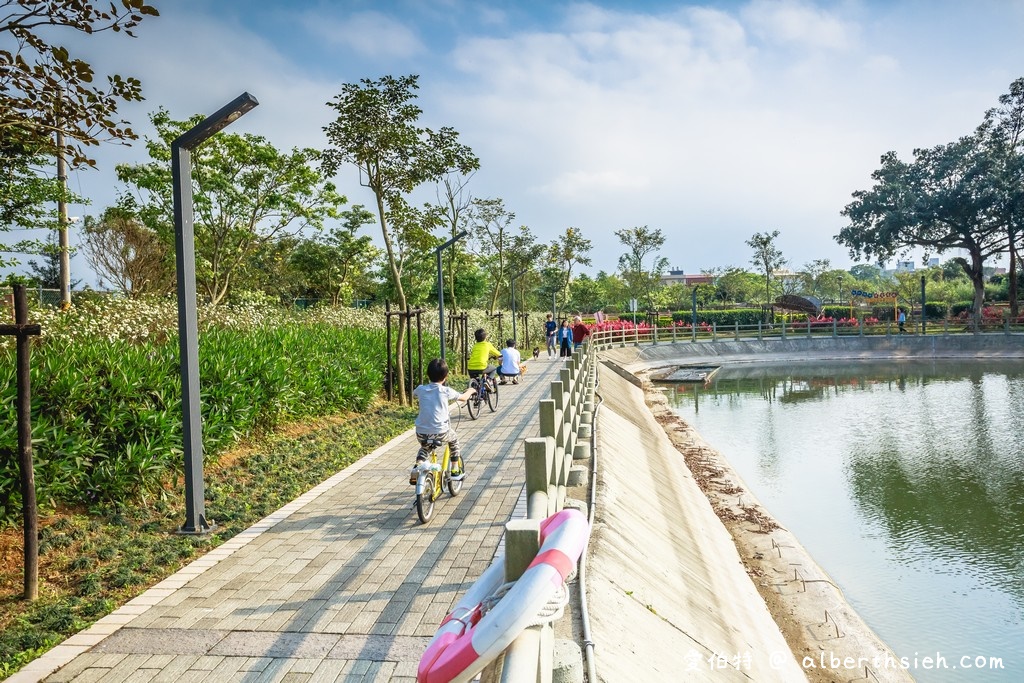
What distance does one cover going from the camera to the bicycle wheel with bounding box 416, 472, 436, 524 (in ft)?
21.2

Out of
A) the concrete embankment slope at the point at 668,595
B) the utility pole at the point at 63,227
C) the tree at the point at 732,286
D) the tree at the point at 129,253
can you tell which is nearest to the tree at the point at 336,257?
the tree at the point at 129,253

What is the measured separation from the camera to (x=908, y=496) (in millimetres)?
12312

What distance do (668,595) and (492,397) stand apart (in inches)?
343

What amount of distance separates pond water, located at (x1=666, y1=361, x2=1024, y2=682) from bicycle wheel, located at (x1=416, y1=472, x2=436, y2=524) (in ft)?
15.8

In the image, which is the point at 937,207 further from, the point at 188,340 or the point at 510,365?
the point at 188,340

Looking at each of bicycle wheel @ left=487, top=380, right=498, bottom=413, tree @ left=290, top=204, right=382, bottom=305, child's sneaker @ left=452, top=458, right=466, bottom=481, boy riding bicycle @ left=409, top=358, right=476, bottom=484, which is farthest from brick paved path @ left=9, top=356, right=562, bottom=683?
tree @ left=290, top=204, right=382, bottom=305

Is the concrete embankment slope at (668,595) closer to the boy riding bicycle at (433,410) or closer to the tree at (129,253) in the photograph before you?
the boy riding bicycle at (433,410)

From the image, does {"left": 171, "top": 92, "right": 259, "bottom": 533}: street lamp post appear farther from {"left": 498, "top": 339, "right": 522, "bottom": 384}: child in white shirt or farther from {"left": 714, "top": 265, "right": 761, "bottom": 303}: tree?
{"left": 714, "top": 265, "right": 761, "bottom": 303}: tree

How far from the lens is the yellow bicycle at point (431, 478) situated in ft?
21.3

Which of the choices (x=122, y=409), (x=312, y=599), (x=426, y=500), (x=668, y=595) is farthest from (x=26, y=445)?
(x=668, y=595)

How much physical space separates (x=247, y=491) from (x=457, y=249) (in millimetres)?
23973

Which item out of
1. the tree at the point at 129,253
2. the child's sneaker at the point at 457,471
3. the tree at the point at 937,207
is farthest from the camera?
the tree at the point at 937,207

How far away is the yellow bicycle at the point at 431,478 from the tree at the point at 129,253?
2925 cm

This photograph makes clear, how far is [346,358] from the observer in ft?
44.7
